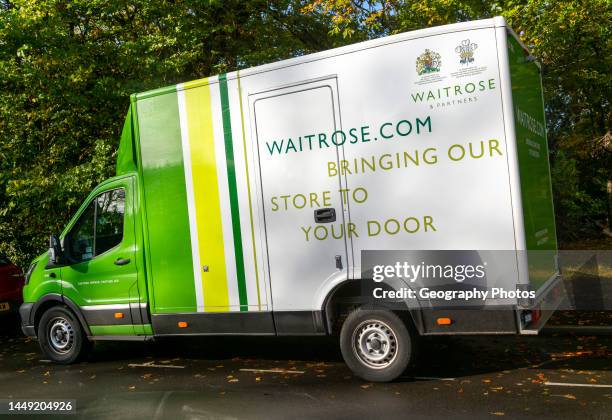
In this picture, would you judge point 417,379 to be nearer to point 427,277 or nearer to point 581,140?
point 427,277

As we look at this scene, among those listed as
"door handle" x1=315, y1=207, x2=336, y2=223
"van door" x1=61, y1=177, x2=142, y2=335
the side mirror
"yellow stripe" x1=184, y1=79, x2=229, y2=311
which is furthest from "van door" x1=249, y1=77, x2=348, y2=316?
the side mirror

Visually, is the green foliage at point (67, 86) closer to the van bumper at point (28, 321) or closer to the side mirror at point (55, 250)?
the van bumper at point (28, 321)

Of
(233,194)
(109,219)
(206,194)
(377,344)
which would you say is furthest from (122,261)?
(377,344)

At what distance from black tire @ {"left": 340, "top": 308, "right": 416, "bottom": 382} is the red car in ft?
22.6

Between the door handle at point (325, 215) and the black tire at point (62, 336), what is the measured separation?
145 inches

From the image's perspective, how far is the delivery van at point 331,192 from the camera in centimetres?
553

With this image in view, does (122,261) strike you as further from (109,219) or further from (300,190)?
(300,190)

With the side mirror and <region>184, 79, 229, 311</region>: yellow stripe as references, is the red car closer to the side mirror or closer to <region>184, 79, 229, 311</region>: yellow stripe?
the side mirror

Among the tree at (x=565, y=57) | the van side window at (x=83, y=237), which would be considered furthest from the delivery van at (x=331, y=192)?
the tree at (x=565, y=57)

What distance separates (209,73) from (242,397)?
9.84m

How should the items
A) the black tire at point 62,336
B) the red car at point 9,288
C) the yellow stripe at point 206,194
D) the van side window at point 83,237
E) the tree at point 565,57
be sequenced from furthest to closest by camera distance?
1. the red car at point 9,288
2. the tree at point 565,57
3. the black tire at point 62,336
4. the van side window at point 83,237
5. the yellow stripe at point 206,194

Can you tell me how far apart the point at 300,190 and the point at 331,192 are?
333 mm

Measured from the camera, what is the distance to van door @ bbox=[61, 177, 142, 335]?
292 inches

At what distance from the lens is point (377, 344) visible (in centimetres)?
614
